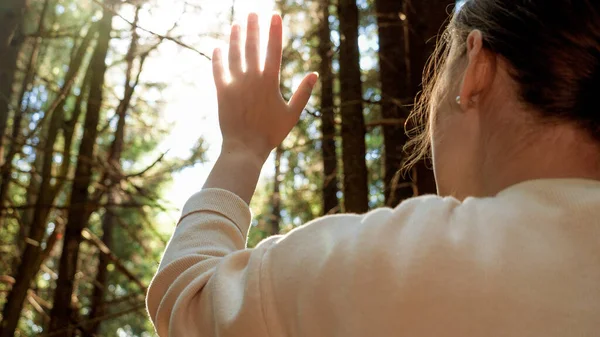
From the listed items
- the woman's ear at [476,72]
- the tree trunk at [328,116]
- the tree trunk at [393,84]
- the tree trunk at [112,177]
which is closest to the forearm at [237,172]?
the woman's ear at [476,72]

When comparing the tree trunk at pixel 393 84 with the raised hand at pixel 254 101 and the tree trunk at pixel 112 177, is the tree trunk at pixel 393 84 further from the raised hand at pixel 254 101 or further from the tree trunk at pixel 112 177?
the raised hand at pixel 254 101

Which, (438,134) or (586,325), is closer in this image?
(586,325)

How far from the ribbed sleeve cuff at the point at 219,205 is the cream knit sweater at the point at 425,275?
15 centimetres

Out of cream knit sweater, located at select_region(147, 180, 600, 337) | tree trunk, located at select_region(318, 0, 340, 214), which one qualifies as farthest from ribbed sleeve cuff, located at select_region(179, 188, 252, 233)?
tree trunk, located at select_region(318, 0, 340, 214)

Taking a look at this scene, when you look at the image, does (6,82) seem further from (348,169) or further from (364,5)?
(364,5)

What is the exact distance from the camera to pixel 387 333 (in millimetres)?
872

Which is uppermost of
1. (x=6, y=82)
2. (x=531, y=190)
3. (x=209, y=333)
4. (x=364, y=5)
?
(x=364, y=5)

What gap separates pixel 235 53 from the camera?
128cm

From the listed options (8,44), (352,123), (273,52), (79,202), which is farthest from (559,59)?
(79,202)

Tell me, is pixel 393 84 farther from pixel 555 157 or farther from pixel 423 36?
pixel 555 157

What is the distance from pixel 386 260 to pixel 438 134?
343mm

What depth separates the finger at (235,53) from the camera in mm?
1265

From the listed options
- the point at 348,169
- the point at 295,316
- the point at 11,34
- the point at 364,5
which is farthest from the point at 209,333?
the point at 364,5

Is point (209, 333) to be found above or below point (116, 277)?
above
